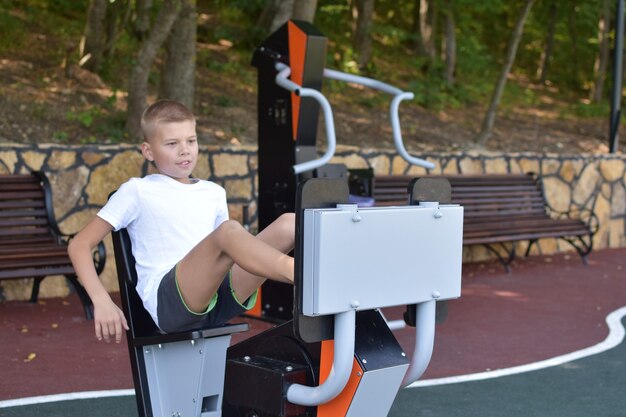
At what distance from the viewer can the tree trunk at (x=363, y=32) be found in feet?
46.8

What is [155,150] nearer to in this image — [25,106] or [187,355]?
[187,355]

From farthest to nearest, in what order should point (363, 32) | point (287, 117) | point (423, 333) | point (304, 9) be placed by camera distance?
point (363, 32)
point (304, 9)
point (287, 117)
point (423, 333)

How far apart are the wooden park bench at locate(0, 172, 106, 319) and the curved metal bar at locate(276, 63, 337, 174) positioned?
190 cm

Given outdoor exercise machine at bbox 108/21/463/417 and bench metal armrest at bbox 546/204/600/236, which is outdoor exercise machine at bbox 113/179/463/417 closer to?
outdoor exercise machine at bbox 108/21/463/417

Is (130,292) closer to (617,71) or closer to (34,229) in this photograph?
(34,229)

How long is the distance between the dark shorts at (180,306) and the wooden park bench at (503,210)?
522cm

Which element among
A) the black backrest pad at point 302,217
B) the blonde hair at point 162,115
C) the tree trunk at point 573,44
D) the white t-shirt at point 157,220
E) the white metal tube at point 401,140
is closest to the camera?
the black backrest pad at point 302,217

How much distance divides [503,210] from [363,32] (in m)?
5.02

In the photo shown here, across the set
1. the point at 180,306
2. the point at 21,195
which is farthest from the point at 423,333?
the point at 21,195

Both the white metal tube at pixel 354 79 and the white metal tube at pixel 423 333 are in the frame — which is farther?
the white metal tube at pixel 354 79

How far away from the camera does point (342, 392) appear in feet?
10.7

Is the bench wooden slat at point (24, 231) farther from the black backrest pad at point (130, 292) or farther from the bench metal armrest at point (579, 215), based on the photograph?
the bench metal armrest at point (579, 215)

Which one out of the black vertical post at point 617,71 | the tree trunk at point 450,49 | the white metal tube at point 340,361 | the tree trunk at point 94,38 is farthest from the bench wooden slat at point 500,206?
the white metal tube at point 340,361

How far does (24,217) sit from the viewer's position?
23.9ft
